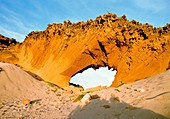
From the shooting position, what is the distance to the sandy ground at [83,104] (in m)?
7.17

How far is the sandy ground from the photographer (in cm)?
717

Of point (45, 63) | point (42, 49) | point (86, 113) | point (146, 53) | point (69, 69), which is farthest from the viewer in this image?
point (42, 49)

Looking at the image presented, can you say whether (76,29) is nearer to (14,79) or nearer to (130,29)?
(130,29)

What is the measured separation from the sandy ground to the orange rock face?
8.35 m

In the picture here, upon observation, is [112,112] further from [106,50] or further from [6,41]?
[6,41]

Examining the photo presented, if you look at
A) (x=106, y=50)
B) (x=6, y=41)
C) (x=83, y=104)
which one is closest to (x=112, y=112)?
(x=83, y=104)

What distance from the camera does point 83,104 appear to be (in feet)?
35.3

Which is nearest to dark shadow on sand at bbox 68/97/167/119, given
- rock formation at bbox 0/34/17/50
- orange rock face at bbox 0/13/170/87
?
orange rock face at bbox 0/13/170/87

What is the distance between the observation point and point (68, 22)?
88.0 ft

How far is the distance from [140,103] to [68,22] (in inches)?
789

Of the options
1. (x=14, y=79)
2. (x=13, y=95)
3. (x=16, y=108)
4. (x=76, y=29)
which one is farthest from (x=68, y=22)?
(x=16, y=108)

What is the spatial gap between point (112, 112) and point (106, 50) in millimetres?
15784

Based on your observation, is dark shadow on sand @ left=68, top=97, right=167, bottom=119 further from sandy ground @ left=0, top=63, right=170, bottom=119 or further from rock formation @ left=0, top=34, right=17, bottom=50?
rock formation @ left=0, top=34, right=17, bottom=50

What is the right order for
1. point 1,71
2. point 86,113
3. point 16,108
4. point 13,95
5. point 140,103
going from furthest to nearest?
point 1,71, point 13,95, point 16,108, point 86,113, point 140,103
